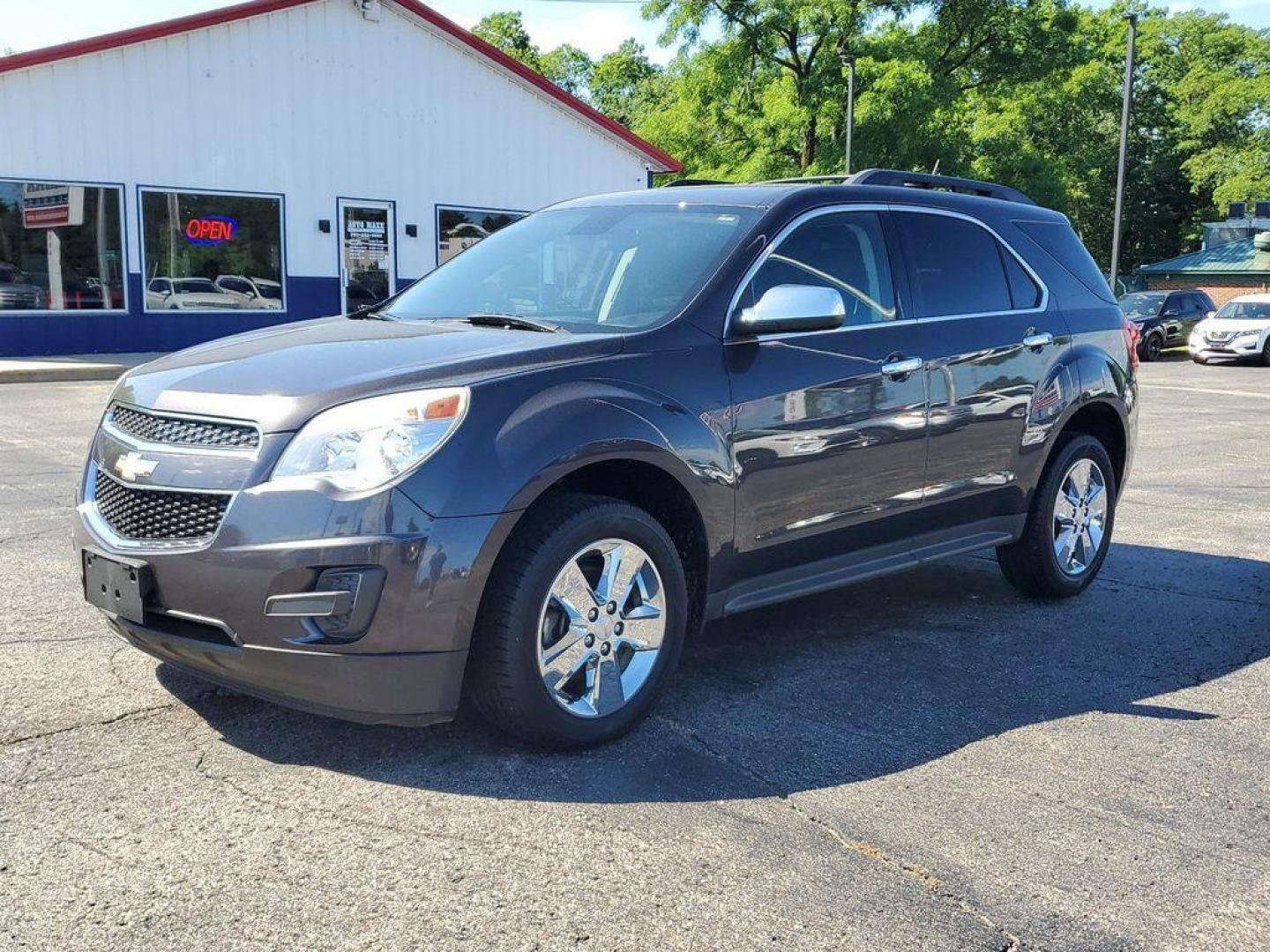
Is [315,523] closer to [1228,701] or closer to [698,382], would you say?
[698,382]

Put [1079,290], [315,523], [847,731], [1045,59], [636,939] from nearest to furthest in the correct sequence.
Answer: [636,939], [315,523], [847,731], [1079,290], [1045,59]

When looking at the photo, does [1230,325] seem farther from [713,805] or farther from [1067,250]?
[713,805]

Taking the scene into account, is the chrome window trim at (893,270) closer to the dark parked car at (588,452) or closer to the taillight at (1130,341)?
the dark parked car at (588,452)

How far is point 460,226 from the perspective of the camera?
22672 millimetres

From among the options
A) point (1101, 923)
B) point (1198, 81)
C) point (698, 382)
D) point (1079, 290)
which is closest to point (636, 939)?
point (1101, 923)

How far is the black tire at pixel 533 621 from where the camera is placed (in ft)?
11.4

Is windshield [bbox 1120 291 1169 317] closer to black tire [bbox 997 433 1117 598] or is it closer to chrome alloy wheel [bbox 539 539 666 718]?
black tire [bbox 997 433 1117 598]

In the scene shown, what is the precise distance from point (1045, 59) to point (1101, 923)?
3887 centimetres

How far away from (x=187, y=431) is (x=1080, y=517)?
4.15 m

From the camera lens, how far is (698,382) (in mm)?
4016

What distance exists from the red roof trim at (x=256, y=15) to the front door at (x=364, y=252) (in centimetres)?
→ 333

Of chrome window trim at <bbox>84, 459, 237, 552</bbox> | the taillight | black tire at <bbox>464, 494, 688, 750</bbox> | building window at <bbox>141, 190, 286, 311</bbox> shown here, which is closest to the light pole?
building window at <bbox>141, 190, 286, 311</bbox>

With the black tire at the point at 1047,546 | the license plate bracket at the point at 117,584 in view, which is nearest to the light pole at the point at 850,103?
the black tire at the point at 1047,546

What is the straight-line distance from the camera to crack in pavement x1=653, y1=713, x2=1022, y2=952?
2826 millimetres
